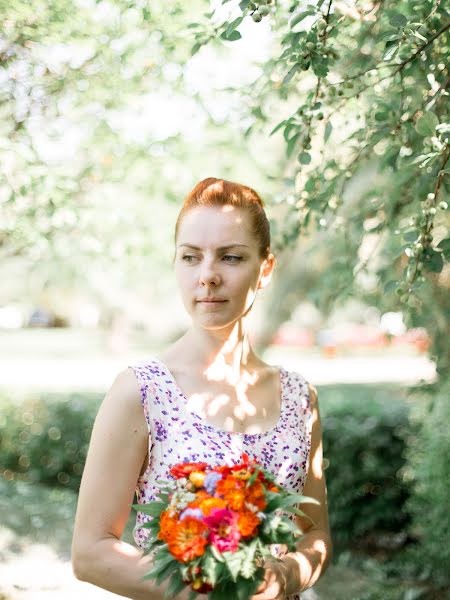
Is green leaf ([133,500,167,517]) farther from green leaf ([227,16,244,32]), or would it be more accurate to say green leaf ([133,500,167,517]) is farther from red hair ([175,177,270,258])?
green leaf ([227,16,244,32])

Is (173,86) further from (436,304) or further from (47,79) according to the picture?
(436,304)

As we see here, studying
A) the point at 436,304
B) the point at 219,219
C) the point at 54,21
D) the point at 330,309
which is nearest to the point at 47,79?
the point at 54,21

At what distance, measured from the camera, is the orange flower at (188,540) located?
1.62 metres

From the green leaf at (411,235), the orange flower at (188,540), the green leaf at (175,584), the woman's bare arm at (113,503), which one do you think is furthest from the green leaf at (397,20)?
the green leaf at (175,584)

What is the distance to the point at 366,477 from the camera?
6.71 metres

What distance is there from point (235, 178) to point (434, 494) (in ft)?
12.1

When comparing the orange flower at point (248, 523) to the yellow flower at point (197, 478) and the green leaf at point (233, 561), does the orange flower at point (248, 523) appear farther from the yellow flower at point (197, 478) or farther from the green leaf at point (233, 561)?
the yellow flower at point (197, 478)

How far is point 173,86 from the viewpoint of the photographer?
5961 millimetres

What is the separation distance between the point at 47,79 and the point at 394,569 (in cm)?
497

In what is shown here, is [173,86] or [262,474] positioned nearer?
[262,474]

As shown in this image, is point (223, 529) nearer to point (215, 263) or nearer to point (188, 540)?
point (188, 540)

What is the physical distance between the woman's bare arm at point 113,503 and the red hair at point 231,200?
0.63 m

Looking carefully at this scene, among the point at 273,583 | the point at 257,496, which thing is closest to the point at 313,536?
the point at 273,583

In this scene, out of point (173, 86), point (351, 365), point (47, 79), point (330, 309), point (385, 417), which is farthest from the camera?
point (351, 365)
